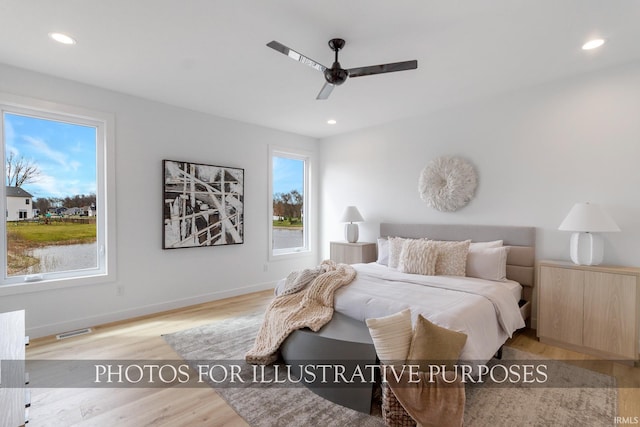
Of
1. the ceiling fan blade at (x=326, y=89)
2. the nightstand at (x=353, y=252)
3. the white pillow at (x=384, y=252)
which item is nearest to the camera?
the ceiling fan blade at (x=326, y=89)

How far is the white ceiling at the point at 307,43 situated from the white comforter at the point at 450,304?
A: 203 centimetres

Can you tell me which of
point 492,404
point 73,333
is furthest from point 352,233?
point 73,333

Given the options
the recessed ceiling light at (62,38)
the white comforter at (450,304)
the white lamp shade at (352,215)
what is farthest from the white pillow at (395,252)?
the recessed ceiling light at (62,38)

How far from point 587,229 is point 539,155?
100 centimetres

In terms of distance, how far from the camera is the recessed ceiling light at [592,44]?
8.01 feet

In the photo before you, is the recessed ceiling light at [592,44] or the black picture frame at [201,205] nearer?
the recessed ceiling light at [592,44]

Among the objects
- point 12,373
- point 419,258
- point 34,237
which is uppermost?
point 34,237

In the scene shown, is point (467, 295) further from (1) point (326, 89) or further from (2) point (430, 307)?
(1) point (326, 89)

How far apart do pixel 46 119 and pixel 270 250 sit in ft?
10.3

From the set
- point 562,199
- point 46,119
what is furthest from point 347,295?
point 46,119

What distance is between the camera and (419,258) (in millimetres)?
3385

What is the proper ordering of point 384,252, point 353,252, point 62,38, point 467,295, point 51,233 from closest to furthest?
point 62,38 → point 467,295 → point 51,233 → point 384,252 → point 353,252

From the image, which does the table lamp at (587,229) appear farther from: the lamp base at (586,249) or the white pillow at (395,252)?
the white pillow at (395,252)

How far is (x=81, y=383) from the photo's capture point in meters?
2.29
